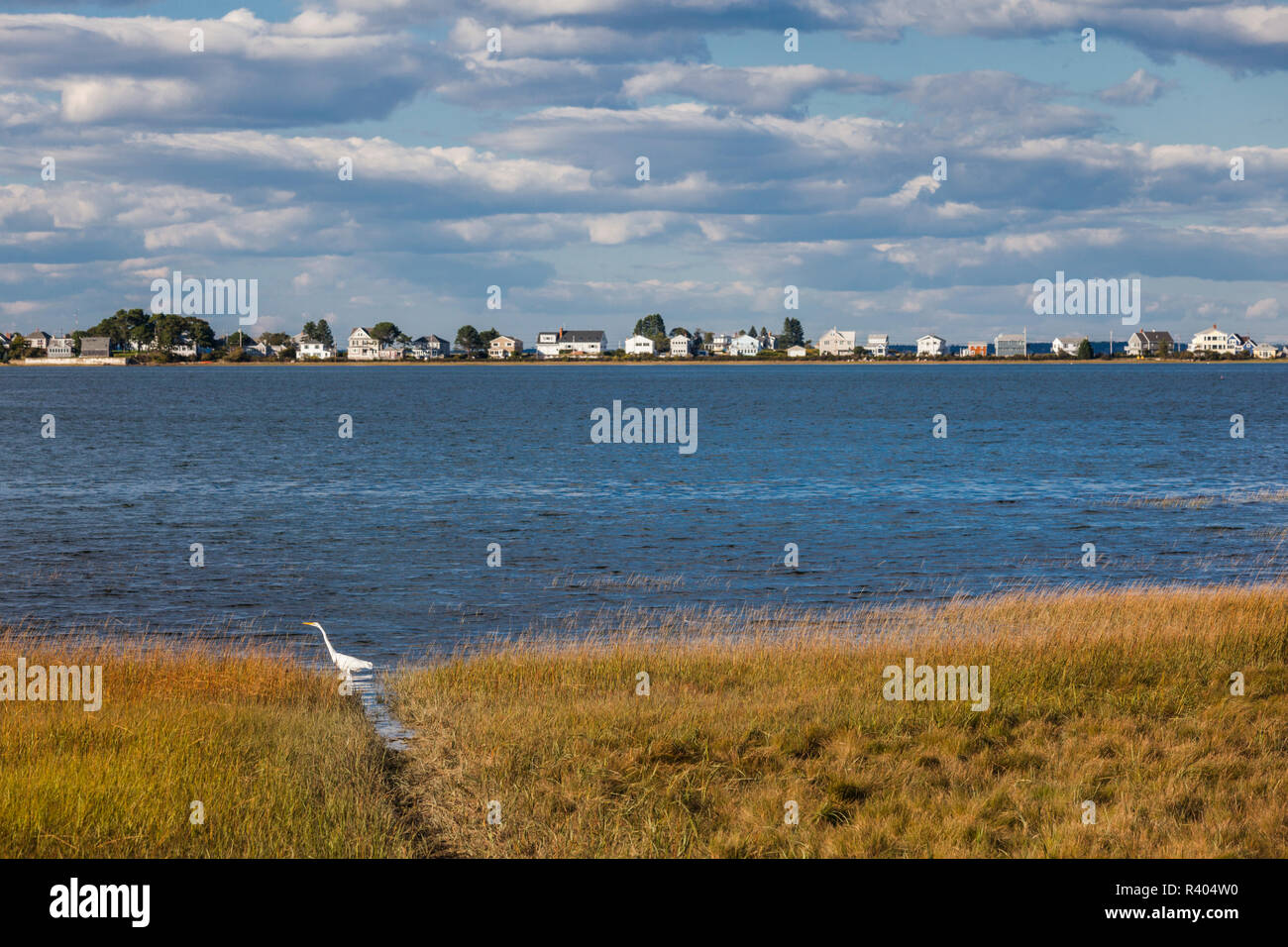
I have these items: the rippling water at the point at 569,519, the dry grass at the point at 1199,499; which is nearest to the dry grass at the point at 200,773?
the rippling water at the point at 569,519

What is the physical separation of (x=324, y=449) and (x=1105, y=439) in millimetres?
57010

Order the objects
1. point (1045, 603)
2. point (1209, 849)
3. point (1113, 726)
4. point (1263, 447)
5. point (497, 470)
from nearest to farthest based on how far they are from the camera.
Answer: point (1209, 849) → point (1113, 726) → point (1045, 603) → point (497, 470) → point (1263, 447)

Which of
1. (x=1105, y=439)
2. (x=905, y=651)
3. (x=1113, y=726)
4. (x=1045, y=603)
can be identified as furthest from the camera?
(x=1105, y=439)

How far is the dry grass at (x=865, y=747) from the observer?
10.5 metres

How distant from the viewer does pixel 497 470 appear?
62.9 meters

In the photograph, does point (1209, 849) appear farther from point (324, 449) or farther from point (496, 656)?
point (324, 449)

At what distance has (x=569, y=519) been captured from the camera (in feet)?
144

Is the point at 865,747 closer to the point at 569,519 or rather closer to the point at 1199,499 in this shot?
the point at 569,519

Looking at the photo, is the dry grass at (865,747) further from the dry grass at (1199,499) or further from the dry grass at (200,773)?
the dry grass at (1199,499)

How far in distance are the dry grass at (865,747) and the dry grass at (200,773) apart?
938 mm

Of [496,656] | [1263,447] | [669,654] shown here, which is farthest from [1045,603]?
[1263,447]

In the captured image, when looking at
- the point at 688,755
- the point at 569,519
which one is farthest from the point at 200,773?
the point at 569,519

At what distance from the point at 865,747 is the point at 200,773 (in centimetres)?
757
